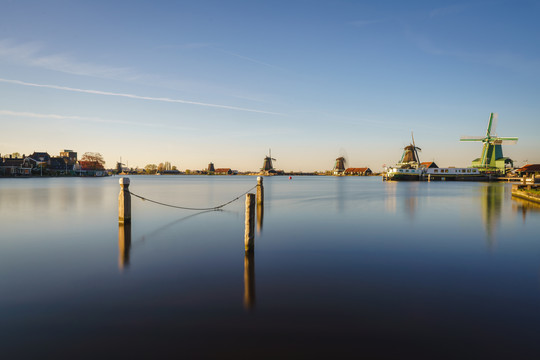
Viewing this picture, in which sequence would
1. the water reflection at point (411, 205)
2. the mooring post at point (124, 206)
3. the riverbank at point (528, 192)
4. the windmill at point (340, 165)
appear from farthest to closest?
the windmill at point (340, 165), the riverbank at point (528, 192), the water reflection at point (411, 205), the mooring post at point (124, 206)

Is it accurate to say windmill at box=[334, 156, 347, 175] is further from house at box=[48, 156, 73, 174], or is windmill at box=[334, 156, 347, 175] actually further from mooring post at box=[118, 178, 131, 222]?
mooring post at box=[118, 178, 131, 222]

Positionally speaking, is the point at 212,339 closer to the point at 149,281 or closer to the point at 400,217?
the point at 149,281

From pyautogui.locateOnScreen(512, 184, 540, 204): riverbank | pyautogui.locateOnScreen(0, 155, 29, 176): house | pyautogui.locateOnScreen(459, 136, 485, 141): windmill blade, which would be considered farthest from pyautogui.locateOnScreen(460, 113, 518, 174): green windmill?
pyautogui.locateOnScreen(0, 155, 29, 176): house

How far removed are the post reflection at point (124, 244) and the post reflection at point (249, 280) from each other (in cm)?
364

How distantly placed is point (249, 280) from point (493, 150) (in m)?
122

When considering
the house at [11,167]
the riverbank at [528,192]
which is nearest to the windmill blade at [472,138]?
the riverbank at [528,192]

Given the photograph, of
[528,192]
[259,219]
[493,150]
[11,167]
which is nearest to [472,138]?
[493,150]

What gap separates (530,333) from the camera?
5430mm

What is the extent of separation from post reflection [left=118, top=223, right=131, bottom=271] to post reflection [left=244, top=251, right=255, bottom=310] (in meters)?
3.64

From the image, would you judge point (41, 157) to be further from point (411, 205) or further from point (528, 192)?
point (528, 192)

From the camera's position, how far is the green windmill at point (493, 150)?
103 meters

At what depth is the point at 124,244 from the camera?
12258mm

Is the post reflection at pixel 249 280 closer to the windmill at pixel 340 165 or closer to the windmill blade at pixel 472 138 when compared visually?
the windmill blade at pixel 472 138

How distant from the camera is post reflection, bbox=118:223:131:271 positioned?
9734 millimetres
